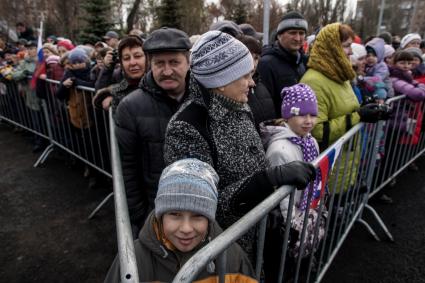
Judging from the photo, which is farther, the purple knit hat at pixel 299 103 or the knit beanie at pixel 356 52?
the knit beanie at pixel 356 52

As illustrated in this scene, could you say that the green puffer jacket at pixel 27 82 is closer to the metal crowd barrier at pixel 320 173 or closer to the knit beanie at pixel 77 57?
the metal crowd barrier at pixel 320 173

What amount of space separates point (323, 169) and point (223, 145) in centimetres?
69

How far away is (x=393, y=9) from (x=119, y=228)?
5457cm

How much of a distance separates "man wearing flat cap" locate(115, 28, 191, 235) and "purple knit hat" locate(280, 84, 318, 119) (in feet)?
2.54

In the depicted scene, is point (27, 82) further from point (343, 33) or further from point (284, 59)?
point (343, 33)

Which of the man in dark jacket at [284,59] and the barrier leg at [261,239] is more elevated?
the man in dark jacket at [284,59]

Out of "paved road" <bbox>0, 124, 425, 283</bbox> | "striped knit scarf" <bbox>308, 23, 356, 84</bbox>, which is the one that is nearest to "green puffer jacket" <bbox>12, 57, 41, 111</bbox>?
"paved road" <bbox>0, 124, 425, 283</bbox>

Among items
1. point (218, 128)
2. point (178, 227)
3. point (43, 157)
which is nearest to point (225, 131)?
point (218, 128)

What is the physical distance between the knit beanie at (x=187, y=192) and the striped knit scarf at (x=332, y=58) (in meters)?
1.86

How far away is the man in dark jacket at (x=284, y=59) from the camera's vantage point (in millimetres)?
3193

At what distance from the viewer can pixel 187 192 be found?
51.8 inches

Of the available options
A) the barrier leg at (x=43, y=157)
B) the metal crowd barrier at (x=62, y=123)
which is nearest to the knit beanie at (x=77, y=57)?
the metal crowd barrier at (x=62, y=123)

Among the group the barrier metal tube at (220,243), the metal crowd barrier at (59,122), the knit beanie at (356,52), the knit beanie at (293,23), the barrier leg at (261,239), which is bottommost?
the metal crowd barrier at (59,122)

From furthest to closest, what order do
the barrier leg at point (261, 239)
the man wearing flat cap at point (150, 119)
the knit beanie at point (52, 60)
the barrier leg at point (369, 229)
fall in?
the knit beanie at point (52, 60), the barrier leg at point (369, 229), the man wearing flat cap at point (150, 119), the barrier leg at point (261, 239)
